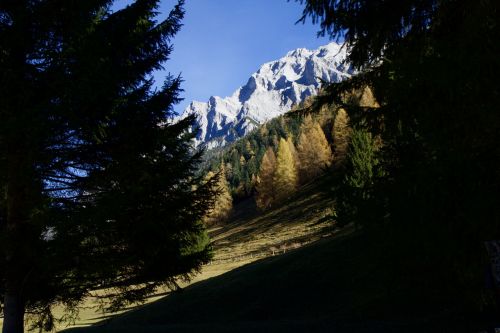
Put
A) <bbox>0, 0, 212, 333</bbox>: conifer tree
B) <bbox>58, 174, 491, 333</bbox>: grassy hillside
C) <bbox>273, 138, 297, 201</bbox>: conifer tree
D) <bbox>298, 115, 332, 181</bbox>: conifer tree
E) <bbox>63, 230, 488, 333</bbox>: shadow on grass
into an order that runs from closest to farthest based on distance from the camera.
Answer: <bbox>0, 0, 212, 333</bbox>: conifer tree < <bbox>58, 174, 491, 333</bbox>: grassy hillside < <bbox>63, 230, 488, 333</bbox>: shadow on grass < <bbox>273, 138, 297, 201</bbox>: conifer tree < <bbox>298, 115, 332, 181</bbox>: conifer tree

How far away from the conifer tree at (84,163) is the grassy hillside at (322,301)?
3922 millimetres

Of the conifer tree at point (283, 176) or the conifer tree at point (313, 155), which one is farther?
the conifer tree at point (313, 155)

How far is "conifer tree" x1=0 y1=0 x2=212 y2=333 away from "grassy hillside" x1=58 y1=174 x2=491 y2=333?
12.9 feet

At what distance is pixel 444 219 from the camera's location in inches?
251

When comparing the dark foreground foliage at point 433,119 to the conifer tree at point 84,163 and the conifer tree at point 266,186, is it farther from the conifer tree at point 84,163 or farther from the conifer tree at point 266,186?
the conifer tree at point 266,186

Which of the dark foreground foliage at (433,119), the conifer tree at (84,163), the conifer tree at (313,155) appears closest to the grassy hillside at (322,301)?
the dark foreground foliage at (433,119)

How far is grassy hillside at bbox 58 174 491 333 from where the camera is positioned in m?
8.42

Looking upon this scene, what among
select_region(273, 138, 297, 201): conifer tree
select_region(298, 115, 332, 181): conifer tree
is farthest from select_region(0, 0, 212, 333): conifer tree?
select_region(298, 115, 332, 181): conifer tree

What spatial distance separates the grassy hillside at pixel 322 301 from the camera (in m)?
8.42

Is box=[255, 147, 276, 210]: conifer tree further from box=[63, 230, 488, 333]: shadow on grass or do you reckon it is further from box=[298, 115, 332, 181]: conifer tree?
box=[63, 230, 488, 333]: shadow on grass

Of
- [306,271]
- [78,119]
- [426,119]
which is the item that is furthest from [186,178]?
[306,271]

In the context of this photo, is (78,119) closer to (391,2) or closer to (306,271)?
(391,2)

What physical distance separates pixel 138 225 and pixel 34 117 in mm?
3070

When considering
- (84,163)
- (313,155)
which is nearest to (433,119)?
(84,163)
